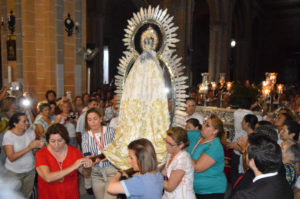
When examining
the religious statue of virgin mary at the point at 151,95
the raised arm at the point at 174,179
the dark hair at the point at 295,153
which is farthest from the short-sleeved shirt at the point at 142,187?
the dark hair at the point at 295,153

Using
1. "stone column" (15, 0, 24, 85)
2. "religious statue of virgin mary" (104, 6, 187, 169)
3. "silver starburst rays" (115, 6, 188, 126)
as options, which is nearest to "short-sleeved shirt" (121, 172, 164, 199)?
"religious statue of virgin mary" (104, 6, 187, 169)

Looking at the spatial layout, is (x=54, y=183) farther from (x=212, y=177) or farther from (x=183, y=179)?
(x=212, y=177)

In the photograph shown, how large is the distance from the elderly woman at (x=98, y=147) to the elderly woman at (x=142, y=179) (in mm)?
991

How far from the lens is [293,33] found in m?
26.1

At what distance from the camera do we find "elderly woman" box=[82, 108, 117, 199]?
3207 millimetres

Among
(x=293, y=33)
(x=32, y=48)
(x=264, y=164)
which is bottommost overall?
(x=264, y=164)

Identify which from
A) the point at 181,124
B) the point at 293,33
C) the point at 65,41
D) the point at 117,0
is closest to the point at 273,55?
the point at 293,33

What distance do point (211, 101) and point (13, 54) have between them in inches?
278

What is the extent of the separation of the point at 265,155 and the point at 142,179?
3.20 feet

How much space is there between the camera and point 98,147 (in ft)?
10.9

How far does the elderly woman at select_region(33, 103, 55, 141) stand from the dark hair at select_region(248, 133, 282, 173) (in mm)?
3567

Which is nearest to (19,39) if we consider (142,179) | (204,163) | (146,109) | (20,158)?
(20,158)

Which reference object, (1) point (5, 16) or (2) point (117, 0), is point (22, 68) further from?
(2) point (117, 0)

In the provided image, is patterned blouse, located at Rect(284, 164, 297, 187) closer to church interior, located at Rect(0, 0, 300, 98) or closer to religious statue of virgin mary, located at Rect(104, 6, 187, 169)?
religious statue of virgin mary, located at Rect(104, 6, 187, 169)
